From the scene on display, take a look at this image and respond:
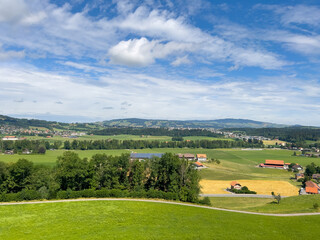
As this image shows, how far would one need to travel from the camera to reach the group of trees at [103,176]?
46.8 metres

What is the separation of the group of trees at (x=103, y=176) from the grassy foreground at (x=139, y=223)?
40.3 ft

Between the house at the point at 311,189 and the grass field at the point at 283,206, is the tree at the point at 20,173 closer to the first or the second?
the grass field at the point at 283,206

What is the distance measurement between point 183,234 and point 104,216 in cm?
1195

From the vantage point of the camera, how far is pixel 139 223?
27.0 m

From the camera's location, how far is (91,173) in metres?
46.9

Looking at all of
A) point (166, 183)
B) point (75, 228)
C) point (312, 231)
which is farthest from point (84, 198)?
point (312, 231)

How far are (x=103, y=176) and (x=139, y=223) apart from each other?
77.6ft

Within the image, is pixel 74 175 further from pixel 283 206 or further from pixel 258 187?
pixel 258 187

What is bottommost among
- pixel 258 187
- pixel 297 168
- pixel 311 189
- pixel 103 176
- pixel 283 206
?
pixel 258 187

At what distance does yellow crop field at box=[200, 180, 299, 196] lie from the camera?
228 feet

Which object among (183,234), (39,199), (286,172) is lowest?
(286,172)

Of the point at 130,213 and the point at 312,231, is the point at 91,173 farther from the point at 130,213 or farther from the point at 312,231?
the point at 312,231

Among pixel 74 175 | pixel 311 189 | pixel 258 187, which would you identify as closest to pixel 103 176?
pixel 74 175

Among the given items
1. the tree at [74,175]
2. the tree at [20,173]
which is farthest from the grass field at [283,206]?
the tree at [20,173]
